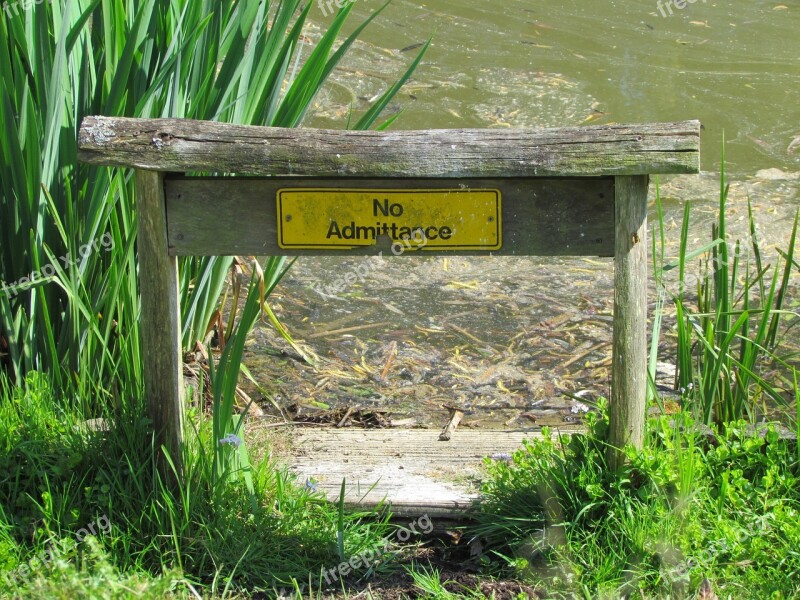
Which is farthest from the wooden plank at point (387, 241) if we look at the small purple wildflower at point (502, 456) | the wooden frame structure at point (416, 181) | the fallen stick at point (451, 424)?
the fallen stick at point (451, 424)

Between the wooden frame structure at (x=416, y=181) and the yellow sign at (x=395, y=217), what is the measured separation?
23 millimetres

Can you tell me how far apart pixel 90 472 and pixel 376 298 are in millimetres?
2276

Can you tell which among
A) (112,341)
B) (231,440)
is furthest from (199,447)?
(112,341)

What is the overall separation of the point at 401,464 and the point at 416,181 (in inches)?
47.3

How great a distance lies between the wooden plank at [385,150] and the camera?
2557mm

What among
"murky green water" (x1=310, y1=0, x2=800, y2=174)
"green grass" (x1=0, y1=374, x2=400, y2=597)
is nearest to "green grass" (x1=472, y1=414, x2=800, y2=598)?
"green grass" (x1=0, y1=374, x2=400, y2=597)

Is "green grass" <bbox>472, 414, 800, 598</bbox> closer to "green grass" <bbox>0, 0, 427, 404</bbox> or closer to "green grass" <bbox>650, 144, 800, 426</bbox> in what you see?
"green grass" <bbox>650, 144, 800, 426</bbox>

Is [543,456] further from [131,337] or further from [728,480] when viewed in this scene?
[131,337]

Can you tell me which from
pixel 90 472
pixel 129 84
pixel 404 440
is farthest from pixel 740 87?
pixel 90 472

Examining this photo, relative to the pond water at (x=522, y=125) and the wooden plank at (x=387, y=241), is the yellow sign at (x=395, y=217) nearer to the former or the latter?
the wooden plank at (x=387, y=241)

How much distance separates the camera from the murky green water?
6.84m

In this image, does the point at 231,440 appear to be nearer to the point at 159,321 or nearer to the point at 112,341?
the point at 159,321

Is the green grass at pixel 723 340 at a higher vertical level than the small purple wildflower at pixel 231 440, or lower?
higher

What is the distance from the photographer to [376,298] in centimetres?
512
